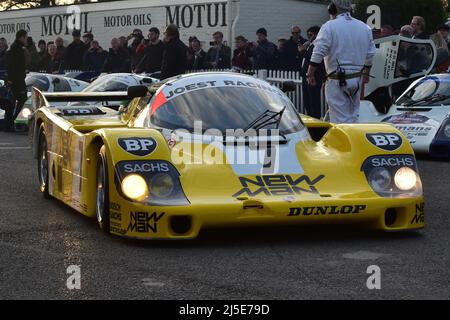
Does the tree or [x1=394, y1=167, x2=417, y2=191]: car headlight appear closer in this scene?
[x1=394, y1=167, x2=417, y2=191]: car headlight

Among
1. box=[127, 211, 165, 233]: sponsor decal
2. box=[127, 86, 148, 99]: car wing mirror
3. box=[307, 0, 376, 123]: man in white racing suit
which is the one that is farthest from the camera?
box=[307, 0, 376, 123]: man in white racing suit

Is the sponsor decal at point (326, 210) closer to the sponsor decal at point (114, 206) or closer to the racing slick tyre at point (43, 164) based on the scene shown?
the sponsor decal at point (114, 206)

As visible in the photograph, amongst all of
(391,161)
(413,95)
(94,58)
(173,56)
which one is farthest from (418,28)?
(391,161)

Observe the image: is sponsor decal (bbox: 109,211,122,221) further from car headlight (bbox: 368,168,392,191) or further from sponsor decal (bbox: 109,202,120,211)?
car headlight (bbox: 368,168,392,191)

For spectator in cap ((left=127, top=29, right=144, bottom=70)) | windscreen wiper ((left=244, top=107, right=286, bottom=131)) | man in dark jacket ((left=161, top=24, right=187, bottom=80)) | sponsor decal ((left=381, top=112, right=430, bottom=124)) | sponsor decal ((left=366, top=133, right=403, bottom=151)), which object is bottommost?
spectator in cap ((left=127, top=29, right=144, bottom=70))

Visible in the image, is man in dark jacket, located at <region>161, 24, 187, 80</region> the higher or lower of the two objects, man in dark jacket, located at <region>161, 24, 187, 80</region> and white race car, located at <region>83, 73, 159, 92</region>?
the higher

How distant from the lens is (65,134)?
8672mm

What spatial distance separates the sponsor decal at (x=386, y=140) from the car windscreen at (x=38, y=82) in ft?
43.8

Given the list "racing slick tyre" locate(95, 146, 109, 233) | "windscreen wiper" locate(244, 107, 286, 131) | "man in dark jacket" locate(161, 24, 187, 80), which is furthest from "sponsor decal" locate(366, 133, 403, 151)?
"man in dark jacket" locate(161, 24, 187, 80)

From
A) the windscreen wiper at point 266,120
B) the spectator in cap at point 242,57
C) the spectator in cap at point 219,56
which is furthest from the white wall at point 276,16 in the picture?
the windscreen wiper at point 266,120

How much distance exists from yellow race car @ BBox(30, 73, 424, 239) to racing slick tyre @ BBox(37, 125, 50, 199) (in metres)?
0.80

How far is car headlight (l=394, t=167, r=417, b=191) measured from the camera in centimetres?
736

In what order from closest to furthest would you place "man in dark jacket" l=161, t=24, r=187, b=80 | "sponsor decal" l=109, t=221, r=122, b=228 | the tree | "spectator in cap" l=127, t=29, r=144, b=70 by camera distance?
"sponsor decal" l=109, t=221, r=122, b=228, "man in dark jacket" l=161, t=24, r=187, b=80, "spectator in cap" l=127, t=29, r=144, b=70, the tree
